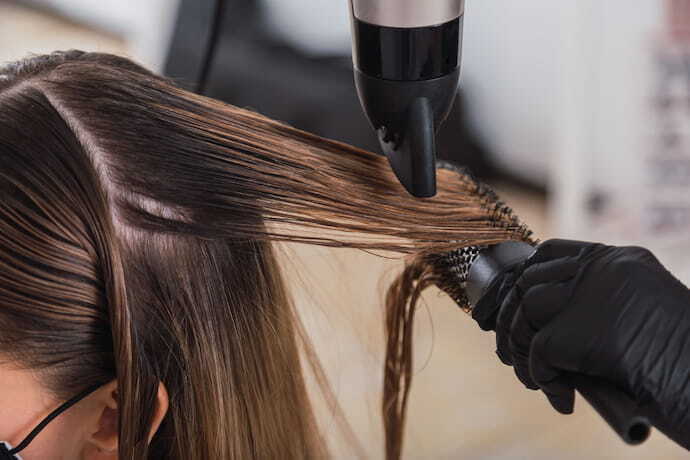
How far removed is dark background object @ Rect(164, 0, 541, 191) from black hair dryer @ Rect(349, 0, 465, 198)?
2.00 meters

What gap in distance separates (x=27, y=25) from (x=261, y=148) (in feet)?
11.9

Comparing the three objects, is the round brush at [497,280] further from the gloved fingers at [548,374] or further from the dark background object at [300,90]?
the dark background object at [300,90]

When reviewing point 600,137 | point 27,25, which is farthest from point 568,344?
point 27,25

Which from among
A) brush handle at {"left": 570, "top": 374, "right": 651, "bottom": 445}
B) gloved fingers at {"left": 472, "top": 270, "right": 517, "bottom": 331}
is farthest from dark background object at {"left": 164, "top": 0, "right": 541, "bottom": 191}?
brush handle at {"left": 570, "top": 374, "right": 651, "bottom": 445}

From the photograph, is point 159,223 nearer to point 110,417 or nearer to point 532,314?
point 110,417

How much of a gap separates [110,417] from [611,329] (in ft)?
1.64

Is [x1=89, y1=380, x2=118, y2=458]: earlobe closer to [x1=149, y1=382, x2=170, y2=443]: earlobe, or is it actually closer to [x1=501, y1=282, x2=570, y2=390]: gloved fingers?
[x1=149, y1=382, x2=170, y2=443]: earlobe

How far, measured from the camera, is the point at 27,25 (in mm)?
4129

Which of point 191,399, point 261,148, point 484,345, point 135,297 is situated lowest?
point 484,345

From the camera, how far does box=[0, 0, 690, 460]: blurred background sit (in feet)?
6.87

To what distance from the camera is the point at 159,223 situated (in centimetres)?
82

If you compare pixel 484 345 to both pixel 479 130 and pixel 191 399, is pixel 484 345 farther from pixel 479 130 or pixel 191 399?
pixel 191 399

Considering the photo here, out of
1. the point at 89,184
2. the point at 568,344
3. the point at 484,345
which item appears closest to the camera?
the point at 568,344

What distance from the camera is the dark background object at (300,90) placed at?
2.86 meters
